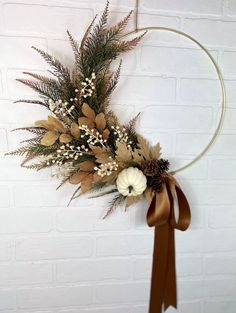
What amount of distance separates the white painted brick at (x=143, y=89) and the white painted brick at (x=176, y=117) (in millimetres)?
30

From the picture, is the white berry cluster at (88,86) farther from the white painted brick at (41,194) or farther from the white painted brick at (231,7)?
the white painted brick at (231,7)

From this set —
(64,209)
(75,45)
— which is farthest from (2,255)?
(75,45)

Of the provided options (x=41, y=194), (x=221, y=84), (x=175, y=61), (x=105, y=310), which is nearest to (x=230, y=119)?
(x=221, y=84)

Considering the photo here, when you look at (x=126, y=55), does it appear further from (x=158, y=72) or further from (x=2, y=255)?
(x=2, y=255)

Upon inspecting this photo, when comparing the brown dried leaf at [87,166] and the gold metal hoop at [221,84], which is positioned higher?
the gold metal hoop at [221,84]

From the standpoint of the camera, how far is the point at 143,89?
2.40ft

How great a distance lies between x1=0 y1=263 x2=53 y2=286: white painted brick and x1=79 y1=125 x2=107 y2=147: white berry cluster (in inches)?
15.6

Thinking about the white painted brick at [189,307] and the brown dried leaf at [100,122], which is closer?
the brown dried leaf at [100,122]

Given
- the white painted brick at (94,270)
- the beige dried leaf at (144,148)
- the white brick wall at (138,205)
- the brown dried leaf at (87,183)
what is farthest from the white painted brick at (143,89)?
the white painted brick at (94,270)

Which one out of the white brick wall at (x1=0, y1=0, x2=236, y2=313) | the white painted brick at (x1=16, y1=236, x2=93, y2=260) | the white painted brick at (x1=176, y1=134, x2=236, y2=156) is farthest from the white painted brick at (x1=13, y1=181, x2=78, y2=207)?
the white painted brick at (x1=176, y1=134, x2=236, y2=156)

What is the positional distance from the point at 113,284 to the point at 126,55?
653 mm

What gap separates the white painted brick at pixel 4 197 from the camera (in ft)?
2.46

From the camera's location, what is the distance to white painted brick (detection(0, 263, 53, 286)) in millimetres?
808

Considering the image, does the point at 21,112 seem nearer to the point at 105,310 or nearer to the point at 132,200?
the point at 132,200
